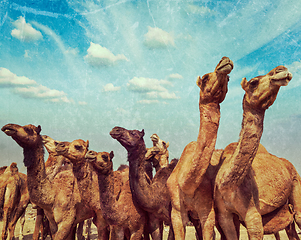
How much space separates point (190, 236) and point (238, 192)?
809 centimetres

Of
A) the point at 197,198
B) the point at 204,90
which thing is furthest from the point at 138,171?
the point at 204,90

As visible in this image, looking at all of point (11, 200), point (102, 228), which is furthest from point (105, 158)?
point (11, 200)

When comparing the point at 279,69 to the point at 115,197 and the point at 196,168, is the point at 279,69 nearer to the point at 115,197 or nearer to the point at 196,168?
the point at 196,168

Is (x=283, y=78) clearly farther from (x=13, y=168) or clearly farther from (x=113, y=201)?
(x=13, y=168)

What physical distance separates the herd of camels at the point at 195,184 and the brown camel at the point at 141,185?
0.02 m

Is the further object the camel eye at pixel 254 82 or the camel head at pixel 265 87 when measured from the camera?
the camel eye at pixel 254 82

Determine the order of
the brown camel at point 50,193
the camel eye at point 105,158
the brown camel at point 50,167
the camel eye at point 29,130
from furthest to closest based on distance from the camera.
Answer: the brown camel at point 50,167
the brown camel at point 50,193
the camel eye at point 29,130
the camel eye at point 105,158

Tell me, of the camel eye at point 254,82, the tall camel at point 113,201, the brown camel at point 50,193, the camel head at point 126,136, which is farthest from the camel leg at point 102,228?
the camel eye at point 254,82

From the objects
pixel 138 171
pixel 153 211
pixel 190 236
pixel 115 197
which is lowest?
pixel 190 236

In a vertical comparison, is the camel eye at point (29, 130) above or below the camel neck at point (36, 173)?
above

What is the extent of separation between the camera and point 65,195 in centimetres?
707

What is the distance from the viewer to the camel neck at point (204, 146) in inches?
193

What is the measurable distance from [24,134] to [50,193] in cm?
179

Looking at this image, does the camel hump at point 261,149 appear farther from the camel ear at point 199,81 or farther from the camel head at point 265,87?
the camel ear at point 199,81
